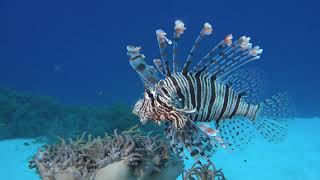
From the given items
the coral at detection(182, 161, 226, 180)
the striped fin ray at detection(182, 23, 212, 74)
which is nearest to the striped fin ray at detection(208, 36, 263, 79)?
the striped fin ray at detection(182, 23, 212, 74)

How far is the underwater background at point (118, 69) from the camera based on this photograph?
24.1ft

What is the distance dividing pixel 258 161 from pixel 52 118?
16.2 feet

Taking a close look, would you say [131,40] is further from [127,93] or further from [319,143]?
[319,143]

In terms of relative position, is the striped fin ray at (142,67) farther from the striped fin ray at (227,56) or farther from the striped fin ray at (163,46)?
the striped fin ray at (227,56)

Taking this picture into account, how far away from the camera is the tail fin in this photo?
3.67 metres

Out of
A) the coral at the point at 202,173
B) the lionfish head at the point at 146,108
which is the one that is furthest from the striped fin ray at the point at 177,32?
the coral at the point at 202,173

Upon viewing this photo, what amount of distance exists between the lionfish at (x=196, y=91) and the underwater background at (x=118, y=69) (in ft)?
9.32

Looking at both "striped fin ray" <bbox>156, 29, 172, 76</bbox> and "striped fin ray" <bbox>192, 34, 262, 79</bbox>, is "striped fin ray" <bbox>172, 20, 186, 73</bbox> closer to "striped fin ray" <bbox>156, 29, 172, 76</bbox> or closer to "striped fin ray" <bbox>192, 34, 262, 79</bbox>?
"striped fin ray" <bbox>156, 29, 172, 76</bbox>

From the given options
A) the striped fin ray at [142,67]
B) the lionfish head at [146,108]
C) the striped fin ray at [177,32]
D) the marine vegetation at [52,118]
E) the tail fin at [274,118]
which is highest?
the marine vegetation at [52,118]

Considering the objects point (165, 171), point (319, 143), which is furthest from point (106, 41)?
point (165, 171)

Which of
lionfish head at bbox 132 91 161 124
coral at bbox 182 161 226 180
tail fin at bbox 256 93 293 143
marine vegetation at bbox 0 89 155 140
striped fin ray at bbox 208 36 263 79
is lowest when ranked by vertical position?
coral at bbox 182 161 226 180

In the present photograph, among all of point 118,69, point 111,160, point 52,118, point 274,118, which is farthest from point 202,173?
point 118,69

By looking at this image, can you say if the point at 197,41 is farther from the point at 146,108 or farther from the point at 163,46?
the point at 146,108

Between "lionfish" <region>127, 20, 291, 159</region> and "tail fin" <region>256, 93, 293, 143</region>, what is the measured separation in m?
0.28
